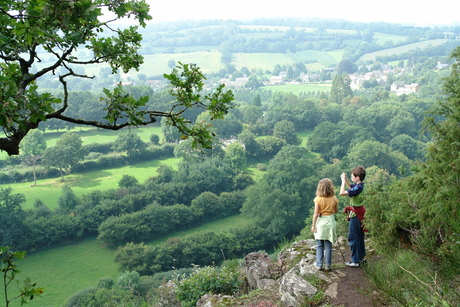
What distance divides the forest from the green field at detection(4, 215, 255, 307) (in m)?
1.15

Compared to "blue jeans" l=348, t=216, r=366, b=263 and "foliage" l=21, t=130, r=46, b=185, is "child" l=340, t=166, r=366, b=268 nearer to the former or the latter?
"blue jeans" l=348, t=216, r=366, b=263

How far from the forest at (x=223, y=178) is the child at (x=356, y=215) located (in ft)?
0.83

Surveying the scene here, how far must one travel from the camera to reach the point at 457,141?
654 centimetres

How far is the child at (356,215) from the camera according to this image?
23.9 ft

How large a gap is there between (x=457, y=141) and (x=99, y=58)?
6.14m

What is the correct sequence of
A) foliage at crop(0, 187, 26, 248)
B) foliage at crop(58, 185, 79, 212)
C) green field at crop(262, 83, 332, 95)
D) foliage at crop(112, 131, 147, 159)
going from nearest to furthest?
1. foliage at crop(0, 187, 26, 248)
2. foliage at crop(58, 185, 79, 212)
3. foliage at crop(112, 131, 147, 159)
4. green field at crop(262, 83, 332, 95)

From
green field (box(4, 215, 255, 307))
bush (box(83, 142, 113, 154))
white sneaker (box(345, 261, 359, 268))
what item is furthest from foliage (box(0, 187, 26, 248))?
white sneaker (box(345, 261, 359, 268))

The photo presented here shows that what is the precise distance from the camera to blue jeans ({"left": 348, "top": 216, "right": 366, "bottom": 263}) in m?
7.50

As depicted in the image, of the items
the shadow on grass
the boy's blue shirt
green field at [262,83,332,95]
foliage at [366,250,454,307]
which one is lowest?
the shadow on grass

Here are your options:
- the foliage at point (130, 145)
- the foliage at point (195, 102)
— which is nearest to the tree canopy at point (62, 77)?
the foliage at point (195, 102)

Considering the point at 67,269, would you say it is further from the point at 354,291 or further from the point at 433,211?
the point at 433,211

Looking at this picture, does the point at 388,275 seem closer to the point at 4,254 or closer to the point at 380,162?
the point at 4,254

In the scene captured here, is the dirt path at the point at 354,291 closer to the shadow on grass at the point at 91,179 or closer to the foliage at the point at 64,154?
the shadow on grass at the point at 91,179

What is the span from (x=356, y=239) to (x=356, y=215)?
489mm
